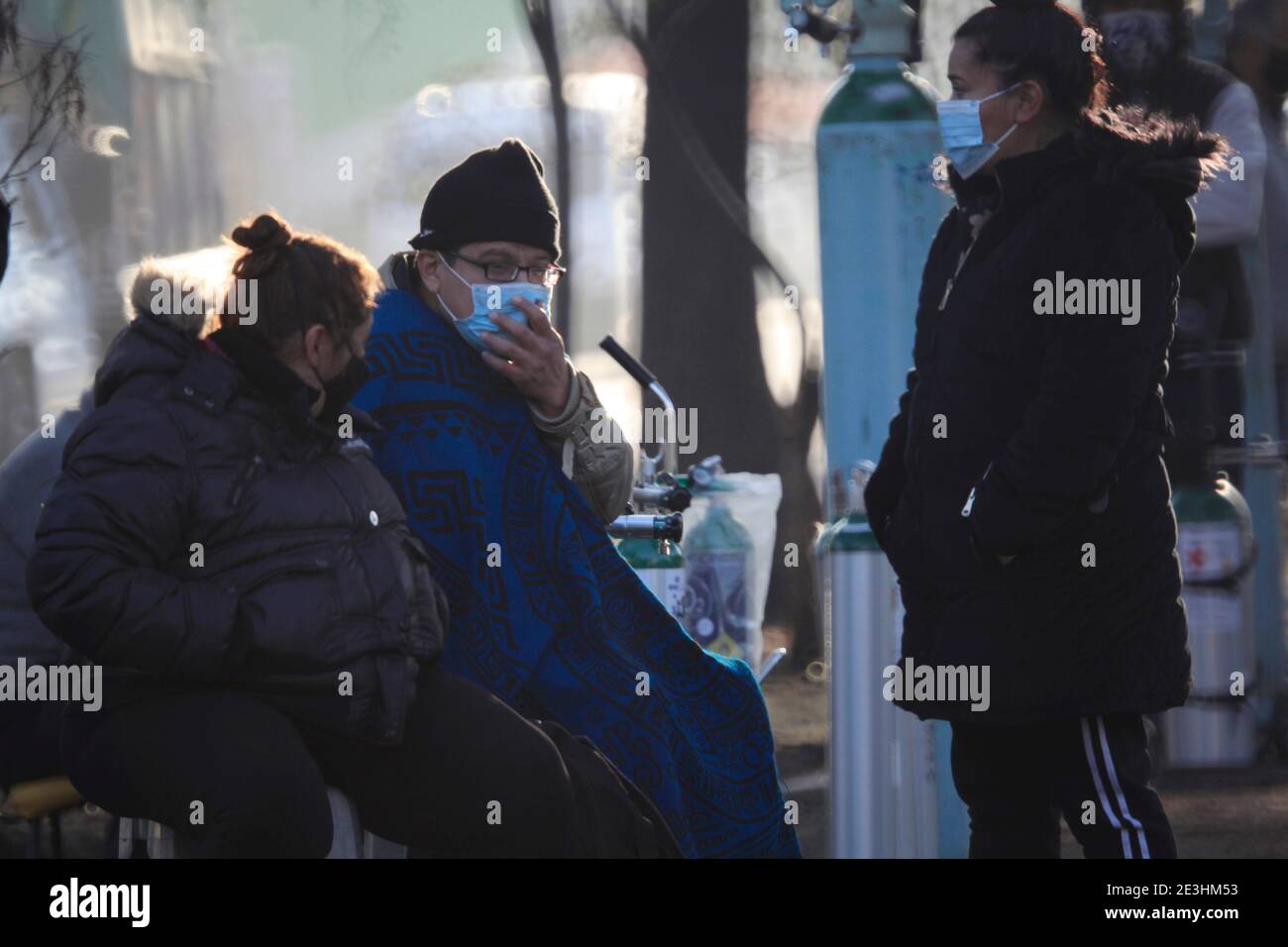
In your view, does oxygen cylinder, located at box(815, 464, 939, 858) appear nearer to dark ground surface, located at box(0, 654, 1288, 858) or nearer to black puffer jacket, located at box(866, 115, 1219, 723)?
dark ground surface, located at box(0, 654, 1288, 858)

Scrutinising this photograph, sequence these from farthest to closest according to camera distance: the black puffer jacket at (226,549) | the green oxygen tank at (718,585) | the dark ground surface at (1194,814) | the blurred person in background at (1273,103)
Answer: the blurred person in background at (1273,103), the green oxygen tank at (718,585), the dark ground surface at (1194,814), the black puffer jacket at (226,549)

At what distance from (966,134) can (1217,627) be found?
10.1 feet

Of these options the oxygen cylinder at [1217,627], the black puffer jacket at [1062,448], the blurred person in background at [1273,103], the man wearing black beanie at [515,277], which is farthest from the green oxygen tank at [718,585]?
the black puffer jacket at [1062,448]

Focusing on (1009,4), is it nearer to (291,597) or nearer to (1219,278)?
(291,597)

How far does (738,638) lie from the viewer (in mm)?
6797

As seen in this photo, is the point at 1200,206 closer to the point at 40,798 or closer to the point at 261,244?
the point at 261,244

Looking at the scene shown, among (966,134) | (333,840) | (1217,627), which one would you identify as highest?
(966,134)

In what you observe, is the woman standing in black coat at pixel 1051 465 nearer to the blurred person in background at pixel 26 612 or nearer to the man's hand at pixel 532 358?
the man's hand at pixel 532 358

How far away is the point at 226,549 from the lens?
3.17 m

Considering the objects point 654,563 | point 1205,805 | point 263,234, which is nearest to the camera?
point 263,234

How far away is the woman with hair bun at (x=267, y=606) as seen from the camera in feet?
10.0

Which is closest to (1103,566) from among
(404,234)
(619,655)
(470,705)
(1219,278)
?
(619,655)

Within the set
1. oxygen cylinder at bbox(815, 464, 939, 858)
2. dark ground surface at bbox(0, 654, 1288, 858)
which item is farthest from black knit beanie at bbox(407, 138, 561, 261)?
dark ground surface at bbox(0, 654, 1288, 858)

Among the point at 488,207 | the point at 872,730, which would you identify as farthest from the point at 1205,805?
the point at 488,207
